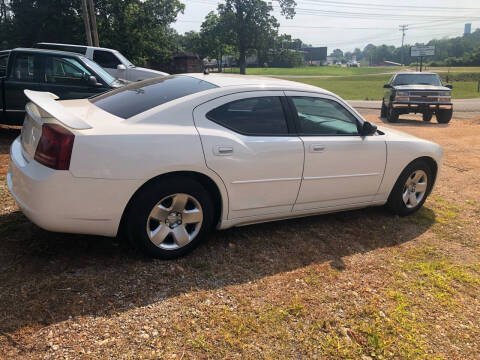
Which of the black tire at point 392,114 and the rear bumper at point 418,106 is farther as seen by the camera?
the black tire at point 392,114

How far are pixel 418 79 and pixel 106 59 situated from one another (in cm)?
1086

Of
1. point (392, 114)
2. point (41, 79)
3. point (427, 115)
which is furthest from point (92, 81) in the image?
point (427, 115)

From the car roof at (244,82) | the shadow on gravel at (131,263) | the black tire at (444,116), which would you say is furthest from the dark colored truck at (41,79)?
the black tire at (444,116)

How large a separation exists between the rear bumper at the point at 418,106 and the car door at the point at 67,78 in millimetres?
10053

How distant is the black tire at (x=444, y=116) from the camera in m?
14.1

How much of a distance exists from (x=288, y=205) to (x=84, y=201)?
183cm

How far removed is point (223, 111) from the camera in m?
3.46

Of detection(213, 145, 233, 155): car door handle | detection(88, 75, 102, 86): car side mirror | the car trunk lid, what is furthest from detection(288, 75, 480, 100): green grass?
the car trunk lid

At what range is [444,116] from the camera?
14273mm

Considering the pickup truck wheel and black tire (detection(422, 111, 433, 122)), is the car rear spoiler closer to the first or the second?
the pickup truck wheel

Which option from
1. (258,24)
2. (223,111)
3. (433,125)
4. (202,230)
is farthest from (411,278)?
(258,24)

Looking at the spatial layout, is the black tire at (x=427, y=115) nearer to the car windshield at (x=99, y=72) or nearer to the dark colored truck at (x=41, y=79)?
the car windshield at (x=99, y=72)

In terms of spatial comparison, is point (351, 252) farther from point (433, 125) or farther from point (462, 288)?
point (433, 125)

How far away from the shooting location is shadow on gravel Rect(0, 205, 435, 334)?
8.87 feet
